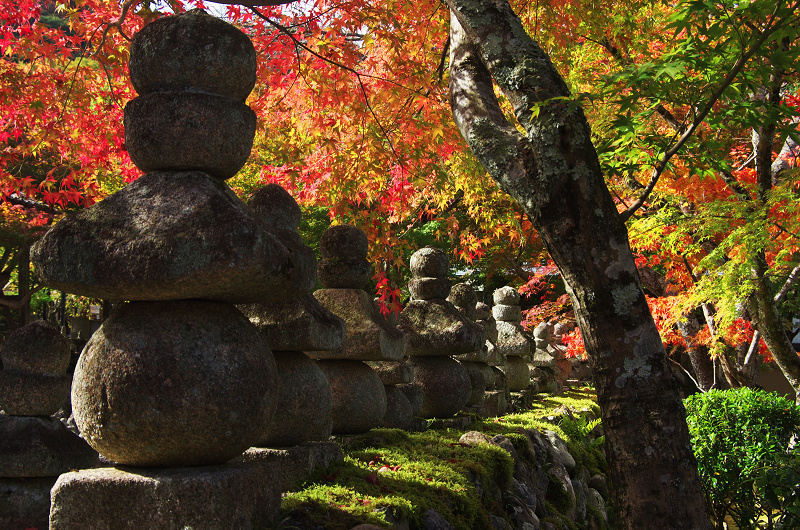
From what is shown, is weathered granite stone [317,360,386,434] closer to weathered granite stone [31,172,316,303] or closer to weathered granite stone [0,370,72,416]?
weathered granite stone [0,370,72,416]

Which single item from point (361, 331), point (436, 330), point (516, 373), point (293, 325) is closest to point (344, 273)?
point (361, 331)

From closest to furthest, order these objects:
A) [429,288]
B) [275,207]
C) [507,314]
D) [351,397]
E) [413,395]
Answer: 1. [275,207]
2. [351,397]
3. [413,395]
4. [429,288]
5. [507,314]

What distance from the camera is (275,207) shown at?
4.01m

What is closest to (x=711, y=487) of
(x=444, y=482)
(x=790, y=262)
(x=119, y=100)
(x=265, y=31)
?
(x=790, y=262)

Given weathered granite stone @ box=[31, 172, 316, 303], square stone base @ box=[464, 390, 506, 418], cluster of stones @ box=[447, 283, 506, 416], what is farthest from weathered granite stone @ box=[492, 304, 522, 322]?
weathered granite stone @ box=[31, 172, 316, 303]

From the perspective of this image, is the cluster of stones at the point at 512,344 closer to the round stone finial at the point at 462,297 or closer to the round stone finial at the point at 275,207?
the round stone finial at the point at 462,297

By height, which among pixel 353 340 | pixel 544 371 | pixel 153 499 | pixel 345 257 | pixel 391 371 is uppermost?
pixel 345 257

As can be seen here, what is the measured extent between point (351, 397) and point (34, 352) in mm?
2320

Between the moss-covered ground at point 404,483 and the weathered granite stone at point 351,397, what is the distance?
15 centimetres

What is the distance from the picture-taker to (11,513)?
11.6 feet

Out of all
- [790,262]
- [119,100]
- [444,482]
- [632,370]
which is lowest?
[444,482]

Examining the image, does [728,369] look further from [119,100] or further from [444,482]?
[119,100]

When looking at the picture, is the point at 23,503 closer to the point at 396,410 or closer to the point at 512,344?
the point at 396,410

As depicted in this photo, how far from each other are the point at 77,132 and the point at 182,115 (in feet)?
15.0
